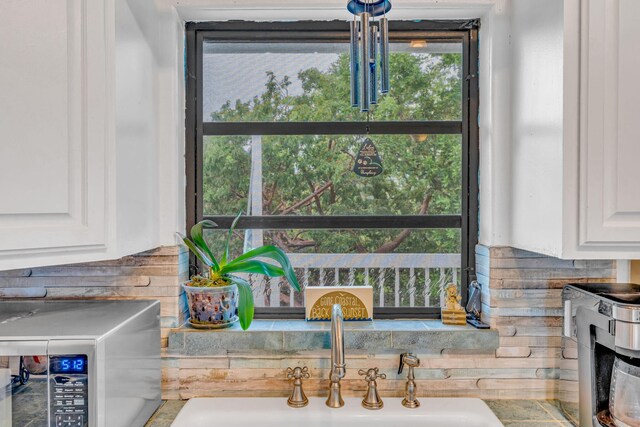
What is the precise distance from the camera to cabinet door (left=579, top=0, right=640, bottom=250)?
1047 mm

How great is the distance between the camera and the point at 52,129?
0.98 meters

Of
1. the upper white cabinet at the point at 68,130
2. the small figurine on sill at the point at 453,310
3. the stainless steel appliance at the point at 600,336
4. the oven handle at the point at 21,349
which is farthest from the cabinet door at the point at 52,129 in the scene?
the stainless steel appliance at the point at 600,336

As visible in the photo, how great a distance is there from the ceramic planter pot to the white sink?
25 centimetres

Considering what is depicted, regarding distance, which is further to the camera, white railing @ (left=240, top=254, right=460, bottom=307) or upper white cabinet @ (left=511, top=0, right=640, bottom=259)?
white railing @ (left=240, top=254, right=460, bottom=307)

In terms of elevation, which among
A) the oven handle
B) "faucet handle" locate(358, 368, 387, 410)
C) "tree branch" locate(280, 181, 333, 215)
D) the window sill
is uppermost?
"tree branch" locate(280, 181, 333, 215)

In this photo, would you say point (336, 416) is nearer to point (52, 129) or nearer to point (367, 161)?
point (367, 161)

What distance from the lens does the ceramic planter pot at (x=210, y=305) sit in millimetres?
1406

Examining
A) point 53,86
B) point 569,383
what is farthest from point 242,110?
point 569,383

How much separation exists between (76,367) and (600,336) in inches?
50.9

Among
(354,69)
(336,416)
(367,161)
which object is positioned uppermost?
(354,69)

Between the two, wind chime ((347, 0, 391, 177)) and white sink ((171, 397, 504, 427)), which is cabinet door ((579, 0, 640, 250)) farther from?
white sink ((171, 397, 504, 427))

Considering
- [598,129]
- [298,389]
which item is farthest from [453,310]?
[598,129]

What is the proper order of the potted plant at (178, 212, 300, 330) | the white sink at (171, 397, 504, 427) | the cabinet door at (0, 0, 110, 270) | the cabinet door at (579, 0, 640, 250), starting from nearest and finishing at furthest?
the cabinet door at (0, 0, 110, 270), the cabinet door at (579, 0, 640, 250), the white sink at (171, 397, 504, 427), the potted plant at (178, 212, 300, 330)

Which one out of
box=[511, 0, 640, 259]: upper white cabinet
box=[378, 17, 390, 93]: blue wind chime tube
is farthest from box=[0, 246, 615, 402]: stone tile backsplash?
box=[378, 17, 390, 93]: blue wind chime tube
